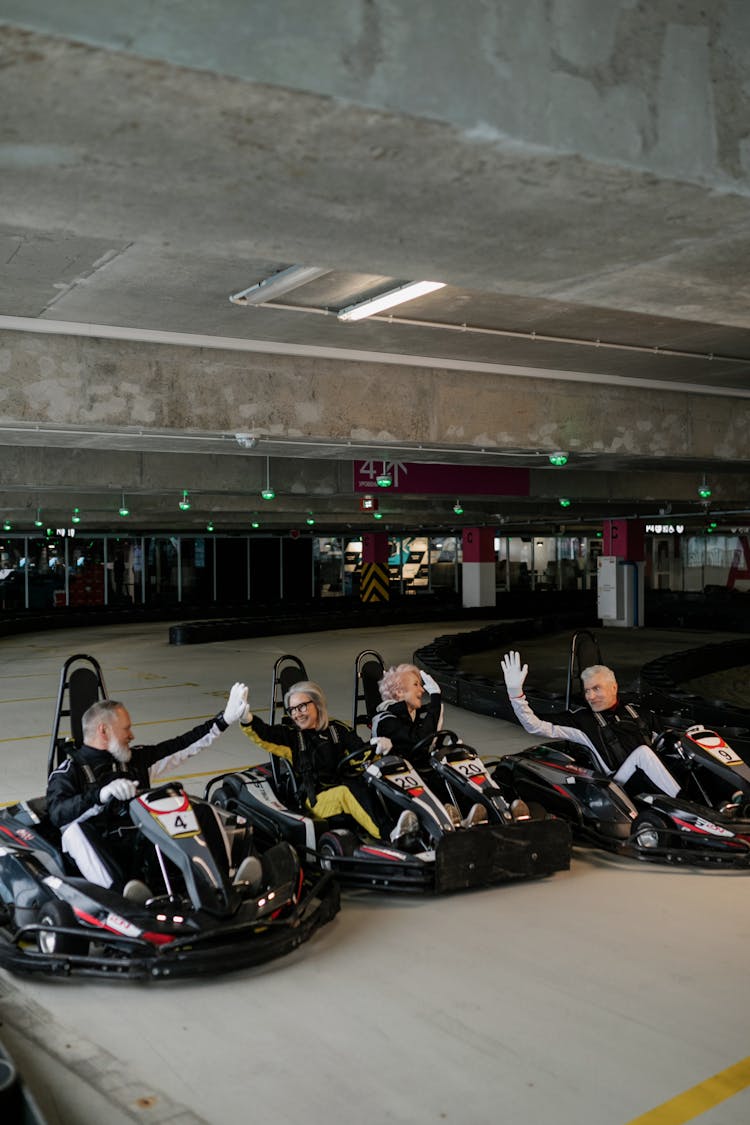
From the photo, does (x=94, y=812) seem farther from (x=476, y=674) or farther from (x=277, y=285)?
(x=476, y=674)

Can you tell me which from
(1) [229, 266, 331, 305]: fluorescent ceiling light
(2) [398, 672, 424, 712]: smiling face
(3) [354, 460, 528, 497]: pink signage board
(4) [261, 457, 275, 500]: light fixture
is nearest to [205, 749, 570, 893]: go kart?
(2) [398, 672, 424, 712]: smiling face

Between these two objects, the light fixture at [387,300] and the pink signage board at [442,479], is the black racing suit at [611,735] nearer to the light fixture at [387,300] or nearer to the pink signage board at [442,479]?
the light fixture at [387,300]

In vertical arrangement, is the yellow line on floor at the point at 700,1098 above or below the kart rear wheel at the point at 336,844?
below

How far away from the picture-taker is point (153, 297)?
17.3 ft

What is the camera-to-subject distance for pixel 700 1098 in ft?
9.69

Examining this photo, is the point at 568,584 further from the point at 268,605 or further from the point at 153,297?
the point at 153,297

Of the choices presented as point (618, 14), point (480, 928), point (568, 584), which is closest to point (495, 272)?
point (618, 14)

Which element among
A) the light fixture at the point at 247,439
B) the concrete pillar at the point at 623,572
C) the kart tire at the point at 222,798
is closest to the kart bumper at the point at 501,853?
the kart tire at the point at 222,798

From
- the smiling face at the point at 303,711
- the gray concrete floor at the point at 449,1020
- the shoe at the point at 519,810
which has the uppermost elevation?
the smiling face at the point at 303,711

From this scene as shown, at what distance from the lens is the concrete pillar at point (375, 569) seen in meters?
27.4

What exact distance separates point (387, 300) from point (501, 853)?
262cm

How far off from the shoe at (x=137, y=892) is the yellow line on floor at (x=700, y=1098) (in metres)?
1.95

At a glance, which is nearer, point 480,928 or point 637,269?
point 637,269

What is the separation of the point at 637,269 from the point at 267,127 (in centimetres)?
134
